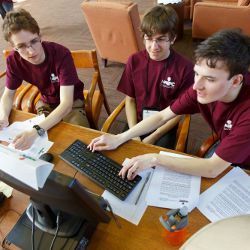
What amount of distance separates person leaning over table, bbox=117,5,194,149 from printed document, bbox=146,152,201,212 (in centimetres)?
50

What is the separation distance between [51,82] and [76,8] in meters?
3.86

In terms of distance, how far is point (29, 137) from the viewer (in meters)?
1.38

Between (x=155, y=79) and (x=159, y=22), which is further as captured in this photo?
(x=155, y=79)

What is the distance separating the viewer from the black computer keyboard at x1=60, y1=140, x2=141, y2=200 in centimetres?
112

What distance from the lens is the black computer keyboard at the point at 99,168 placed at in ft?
3.67

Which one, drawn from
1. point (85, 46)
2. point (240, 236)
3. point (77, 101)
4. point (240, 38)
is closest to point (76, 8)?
point (85, 46)

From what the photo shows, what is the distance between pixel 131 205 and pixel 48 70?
3.49 ft

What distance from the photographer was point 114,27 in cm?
280

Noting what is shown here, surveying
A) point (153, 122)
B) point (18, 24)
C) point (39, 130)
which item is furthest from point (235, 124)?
point (18, 24)

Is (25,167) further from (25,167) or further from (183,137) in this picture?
(183,137)

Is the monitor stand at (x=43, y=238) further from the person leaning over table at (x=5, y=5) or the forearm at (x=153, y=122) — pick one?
the person leaning over table at (x=5, y=5)

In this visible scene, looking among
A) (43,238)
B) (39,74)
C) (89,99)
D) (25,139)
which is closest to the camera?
(43,238)

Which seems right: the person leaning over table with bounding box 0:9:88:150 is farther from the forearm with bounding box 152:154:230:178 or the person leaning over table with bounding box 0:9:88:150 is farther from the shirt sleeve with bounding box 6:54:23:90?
the forearm with bounding box 152:154:230:178

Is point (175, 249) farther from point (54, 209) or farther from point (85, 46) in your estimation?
point (85, 46)
